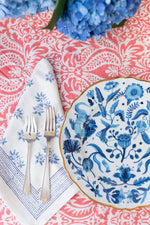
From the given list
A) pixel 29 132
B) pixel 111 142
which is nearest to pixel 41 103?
pixel 29 132

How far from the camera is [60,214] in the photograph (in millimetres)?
585

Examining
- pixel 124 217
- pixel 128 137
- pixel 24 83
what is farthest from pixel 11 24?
pixel 124 217

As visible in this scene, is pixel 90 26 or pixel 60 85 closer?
pixel 90 26

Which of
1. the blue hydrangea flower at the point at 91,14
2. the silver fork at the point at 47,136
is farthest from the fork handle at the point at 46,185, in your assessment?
the blue hydrangea flower at the point at 91,14

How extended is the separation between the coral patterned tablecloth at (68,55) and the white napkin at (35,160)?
0.03 metres

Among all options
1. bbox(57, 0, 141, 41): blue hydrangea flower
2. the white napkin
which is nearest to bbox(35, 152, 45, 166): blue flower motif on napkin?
the white napkin

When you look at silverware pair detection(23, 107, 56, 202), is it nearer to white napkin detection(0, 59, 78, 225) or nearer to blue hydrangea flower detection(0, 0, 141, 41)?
white napkin detection(0, 59, 78, 225)

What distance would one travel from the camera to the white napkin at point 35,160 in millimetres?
578

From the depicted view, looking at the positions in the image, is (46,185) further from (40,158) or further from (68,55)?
(68,55)

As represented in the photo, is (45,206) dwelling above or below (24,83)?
below

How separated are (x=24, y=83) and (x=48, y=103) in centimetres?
8

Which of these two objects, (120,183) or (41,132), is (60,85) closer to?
(41,132)

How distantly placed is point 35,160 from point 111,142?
17cm

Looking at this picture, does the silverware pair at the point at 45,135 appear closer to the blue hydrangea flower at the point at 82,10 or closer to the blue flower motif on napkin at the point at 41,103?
the blue flower motif on napkin at the point at 41,103
